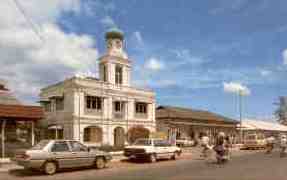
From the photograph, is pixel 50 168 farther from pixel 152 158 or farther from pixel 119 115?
pixel 119 115

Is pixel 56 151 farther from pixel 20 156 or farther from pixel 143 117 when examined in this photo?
pixel 143 117

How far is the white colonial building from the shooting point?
3571 centimetres

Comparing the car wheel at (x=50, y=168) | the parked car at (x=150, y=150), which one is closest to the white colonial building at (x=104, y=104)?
the parked car at (x=150, y=150)

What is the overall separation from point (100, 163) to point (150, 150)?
15.6 ft

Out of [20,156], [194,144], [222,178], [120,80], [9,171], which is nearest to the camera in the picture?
[222,178]

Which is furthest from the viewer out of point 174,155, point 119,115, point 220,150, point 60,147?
point 119,115

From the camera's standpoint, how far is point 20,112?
22.7 meters

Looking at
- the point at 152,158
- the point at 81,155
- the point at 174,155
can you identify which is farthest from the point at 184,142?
the point at 81,155

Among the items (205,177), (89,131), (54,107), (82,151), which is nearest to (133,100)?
(89,131)

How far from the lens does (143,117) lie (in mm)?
41688

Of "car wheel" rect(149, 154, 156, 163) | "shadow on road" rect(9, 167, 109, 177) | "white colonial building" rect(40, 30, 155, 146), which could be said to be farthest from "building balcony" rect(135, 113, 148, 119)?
"shadow on road" rect(9, 167, 109, 177)

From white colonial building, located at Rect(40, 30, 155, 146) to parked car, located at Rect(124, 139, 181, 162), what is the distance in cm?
1288

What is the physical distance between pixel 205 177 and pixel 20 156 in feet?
28.1

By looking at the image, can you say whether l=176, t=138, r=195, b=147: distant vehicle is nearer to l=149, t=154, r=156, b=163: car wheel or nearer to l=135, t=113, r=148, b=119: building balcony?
l=135, t=113, r=148, b=119: building balcony
